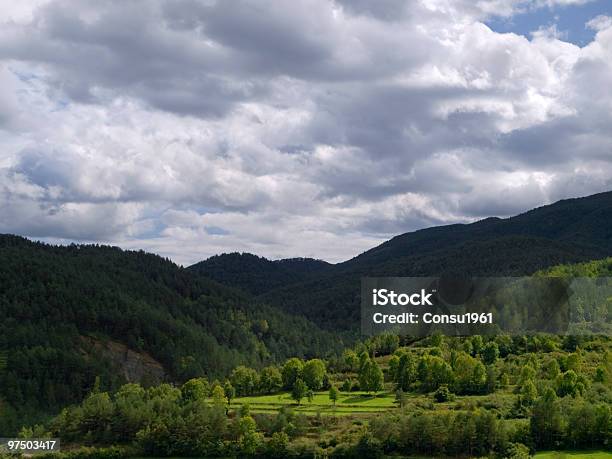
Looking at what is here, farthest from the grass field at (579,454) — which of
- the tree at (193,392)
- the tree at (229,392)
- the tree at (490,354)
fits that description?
the tree at (229,392)

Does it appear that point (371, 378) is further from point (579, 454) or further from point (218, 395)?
point (579, 454)

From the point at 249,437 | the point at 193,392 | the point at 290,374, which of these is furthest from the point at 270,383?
the point at 249,437

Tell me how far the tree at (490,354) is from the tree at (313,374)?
3507 cm

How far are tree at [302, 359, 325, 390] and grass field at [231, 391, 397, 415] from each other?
216 centimetres

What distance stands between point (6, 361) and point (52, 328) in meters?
24.1

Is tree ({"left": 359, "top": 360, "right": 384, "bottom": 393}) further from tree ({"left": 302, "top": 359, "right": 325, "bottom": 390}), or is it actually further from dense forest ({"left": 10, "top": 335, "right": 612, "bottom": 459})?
tree ({"left": 302, "top": 359, "right": 325, "bottom": 390})

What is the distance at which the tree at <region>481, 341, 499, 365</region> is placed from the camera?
14512 centimetres

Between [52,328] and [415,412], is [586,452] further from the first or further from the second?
[52,328]

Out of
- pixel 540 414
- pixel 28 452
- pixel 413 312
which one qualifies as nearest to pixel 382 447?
pixel 540 414

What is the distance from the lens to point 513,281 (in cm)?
19388

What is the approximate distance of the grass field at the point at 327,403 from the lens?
4808 inches

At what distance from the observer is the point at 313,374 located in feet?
479

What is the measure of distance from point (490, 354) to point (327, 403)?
3952 centimetres

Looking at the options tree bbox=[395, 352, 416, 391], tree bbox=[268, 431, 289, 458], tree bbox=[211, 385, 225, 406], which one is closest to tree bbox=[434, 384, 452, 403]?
tree bbox=[395, 352, 416, 391]
